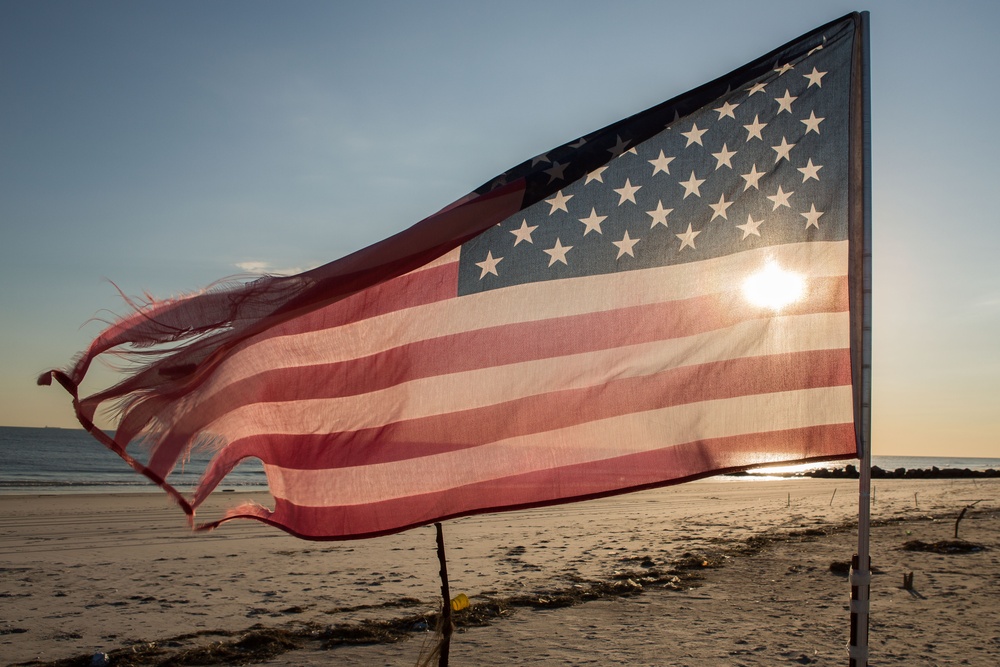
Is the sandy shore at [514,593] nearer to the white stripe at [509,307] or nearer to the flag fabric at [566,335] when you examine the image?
the flag fabric at [566,335]

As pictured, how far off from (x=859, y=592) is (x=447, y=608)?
5.67 feet

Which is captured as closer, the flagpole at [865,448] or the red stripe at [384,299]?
the flagpole at [865,448]

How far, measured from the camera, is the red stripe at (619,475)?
11.5ft

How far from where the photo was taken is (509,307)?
12.7 feet

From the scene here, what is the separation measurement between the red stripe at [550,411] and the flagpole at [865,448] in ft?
1.06

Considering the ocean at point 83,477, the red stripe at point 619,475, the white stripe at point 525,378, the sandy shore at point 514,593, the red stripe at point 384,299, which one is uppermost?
the red stripe at point 384,299

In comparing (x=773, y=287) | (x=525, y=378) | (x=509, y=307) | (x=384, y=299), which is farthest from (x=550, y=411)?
(x=773, y=287)

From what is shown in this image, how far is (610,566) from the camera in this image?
40.3 ft

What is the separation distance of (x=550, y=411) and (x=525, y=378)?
7.8 inches

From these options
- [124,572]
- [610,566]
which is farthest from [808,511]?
[124,572]

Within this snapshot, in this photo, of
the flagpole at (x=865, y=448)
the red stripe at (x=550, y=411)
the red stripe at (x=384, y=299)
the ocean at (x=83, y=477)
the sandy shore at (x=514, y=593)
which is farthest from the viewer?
the ocean at (x=83, y=477)

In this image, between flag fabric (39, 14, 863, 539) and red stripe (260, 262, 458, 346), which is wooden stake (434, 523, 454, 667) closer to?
flag fabric (39, 14, 863, 539)

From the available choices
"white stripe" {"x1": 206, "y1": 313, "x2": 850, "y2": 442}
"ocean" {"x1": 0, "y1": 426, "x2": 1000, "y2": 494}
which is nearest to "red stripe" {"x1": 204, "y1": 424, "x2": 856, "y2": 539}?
"white stripe" {"x1": 206, "y1": 313, "x2": 850, "y2": 442}

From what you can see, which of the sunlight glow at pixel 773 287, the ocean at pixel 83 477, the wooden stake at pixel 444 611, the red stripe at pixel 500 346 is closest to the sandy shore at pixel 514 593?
the wooden stake at pixel 444 611
